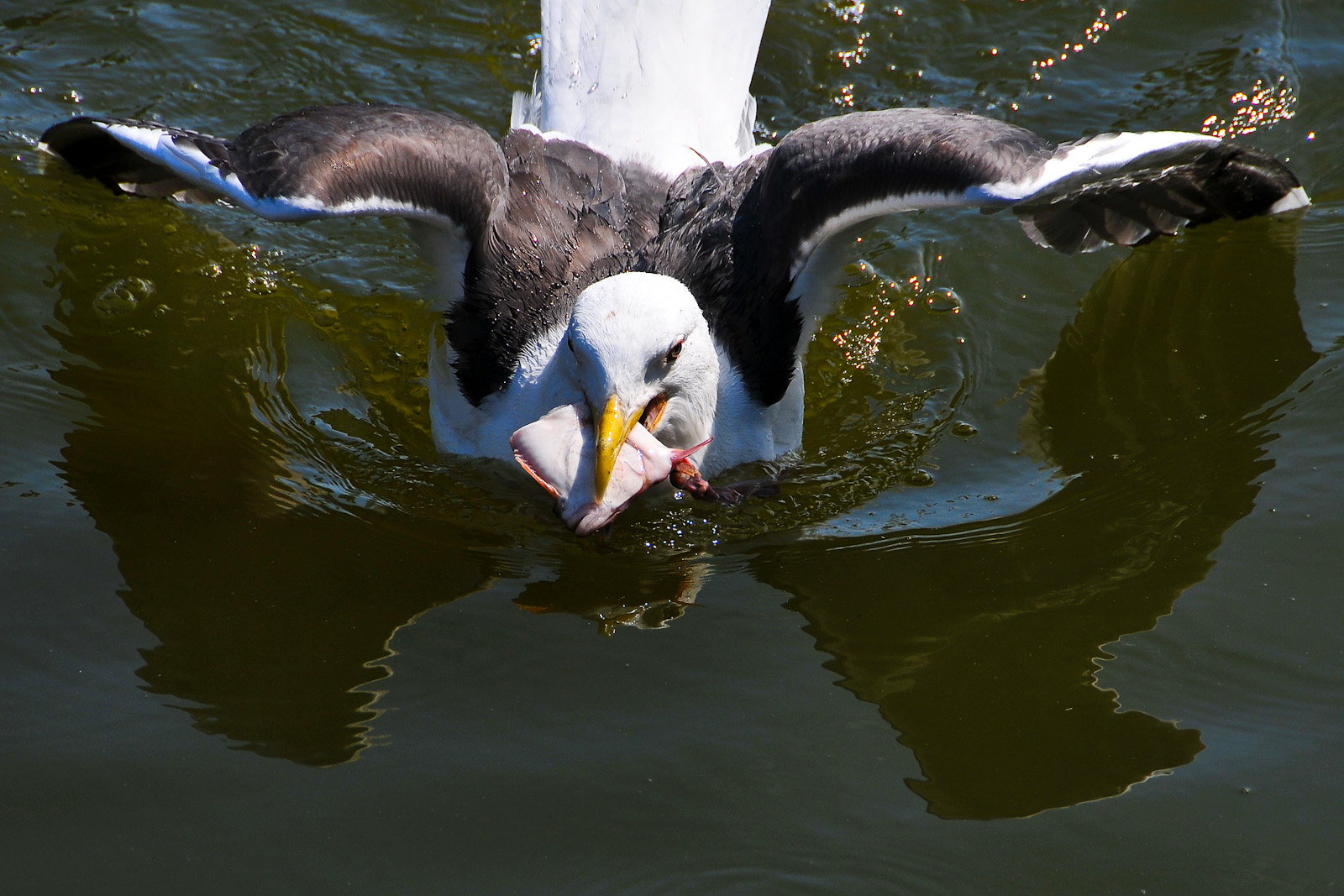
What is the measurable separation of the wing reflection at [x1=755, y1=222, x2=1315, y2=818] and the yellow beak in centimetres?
49

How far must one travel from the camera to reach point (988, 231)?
4.89 metres

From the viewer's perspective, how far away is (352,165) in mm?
3590

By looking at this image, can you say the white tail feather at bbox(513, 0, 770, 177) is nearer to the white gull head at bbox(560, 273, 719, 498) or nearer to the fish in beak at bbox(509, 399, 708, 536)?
the white gull head at bbox(560, 273, 719, 498)

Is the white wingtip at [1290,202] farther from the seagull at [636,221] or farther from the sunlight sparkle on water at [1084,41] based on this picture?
the sunlight sparkle on water at [1084,41]

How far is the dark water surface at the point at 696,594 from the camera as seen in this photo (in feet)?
7.75

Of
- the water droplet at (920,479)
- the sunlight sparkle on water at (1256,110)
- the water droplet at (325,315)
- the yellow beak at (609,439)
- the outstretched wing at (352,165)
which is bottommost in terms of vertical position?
the water droplet at (325,315)

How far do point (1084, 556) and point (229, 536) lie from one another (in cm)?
226

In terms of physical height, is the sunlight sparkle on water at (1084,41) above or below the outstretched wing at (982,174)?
above

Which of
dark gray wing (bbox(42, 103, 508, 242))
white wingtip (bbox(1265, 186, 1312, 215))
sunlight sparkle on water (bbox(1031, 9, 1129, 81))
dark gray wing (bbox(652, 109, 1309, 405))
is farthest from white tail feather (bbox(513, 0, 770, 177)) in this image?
white wingtip (bbox(1265, 186, 1312, 215))

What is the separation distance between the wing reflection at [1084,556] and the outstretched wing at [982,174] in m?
0.38

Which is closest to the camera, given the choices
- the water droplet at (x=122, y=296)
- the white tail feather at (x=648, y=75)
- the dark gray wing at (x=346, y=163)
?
the dark gray wing at (x=346, y=163)

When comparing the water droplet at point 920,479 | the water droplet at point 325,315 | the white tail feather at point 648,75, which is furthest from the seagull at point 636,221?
the water droplet at point 325,315

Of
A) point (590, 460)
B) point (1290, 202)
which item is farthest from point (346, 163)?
point (1290, 202)

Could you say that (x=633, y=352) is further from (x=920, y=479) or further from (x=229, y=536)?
(x=229, y=536)
